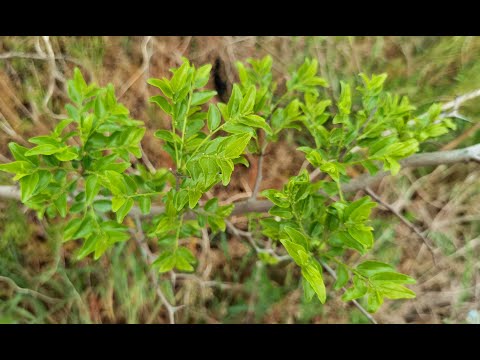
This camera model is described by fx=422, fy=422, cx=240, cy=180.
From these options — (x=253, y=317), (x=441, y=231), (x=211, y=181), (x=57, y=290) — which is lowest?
(x=253, y=317)

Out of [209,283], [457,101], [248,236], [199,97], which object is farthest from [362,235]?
[209,283]

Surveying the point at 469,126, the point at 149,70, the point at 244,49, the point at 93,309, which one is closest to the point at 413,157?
the point at 469,126

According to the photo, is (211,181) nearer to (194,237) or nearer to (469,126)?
(194,237)

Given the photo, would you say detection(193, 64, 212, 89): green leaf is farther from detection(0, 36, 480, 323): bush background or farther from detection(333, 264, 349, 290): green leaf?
detection(0, 36, 480, 323): bush background

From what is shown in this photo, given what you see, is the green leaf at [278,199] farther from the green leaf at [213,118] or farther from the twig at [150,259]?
the twig at [150,259]

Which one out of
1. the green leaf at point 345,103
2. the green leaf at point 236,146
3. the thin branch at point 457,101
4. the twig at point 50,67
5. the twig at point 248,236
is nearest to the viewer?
the green leaf at point 236,146

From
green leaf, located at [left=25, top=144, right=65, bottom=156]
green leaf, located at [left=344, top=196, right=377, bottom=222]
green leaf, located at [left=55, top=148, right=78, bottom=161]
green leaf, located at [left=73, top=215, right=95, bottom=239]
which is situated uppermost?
green leaf, located at [left=25, top=144, right=65, bottom=156]

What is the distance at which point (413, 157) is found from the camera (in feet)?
4.47

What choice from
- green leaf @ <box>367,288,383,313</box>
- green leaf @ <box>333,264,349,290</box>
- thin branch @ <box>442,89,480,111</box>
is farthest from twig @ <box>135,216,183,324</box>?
thin branch @ <box>442,89,480,111</box>

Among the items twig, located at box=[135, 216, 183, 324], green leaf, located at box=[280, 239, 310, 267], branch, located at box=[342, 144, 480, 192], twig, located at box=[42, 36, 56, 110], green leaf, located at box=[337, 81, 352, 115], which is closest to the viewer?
green leaf, located at box=[280, 239, 310, 267]

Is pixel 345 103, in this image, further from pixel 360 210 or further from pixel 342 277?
pixel 342 277

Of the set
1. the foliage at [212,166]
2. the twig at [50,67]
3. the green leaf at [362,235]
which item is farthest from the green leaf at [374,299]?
the twig at [50,67]
